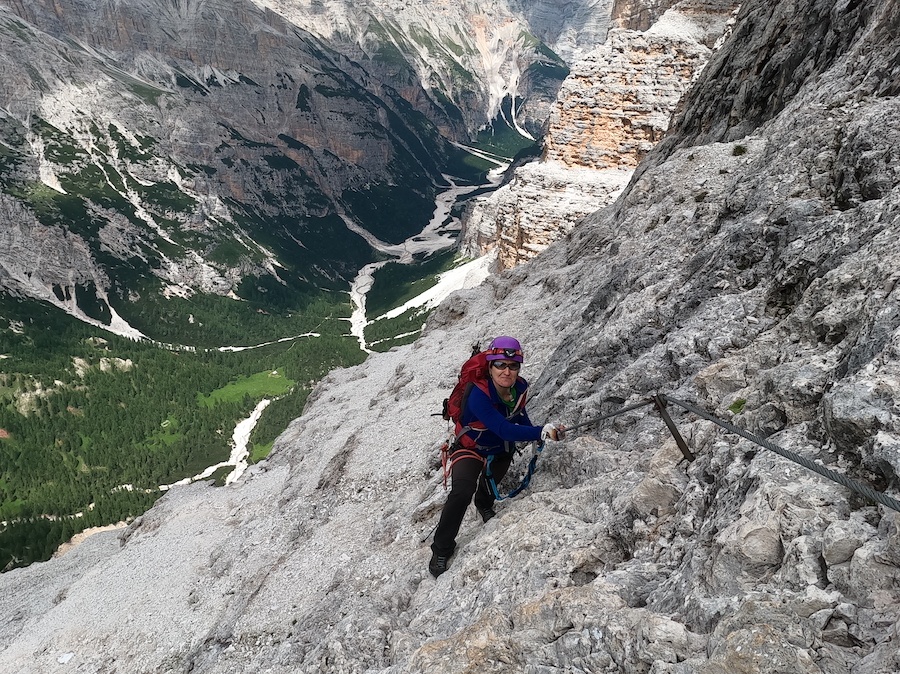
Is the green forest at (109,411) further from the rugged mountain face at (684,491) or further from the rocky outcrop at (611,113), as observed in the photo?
the rugged mountain face at (684,491)

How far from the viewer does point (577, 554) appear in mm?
8070

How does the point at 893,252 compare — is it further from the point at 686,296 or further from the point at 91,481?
the point at 91,481

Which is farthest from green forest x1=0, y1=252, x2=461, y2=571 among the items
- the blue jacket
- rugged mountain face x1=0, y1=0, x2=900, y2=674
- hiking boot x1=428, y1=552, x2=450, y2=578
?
the blue jacket

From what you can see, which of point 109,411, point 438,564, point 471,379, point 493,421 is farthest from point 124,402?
point 493,421

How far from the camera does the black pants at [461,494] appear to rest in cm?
970

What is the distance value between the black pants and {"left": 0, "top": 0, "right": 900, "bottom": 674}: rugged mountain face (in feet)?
1.39

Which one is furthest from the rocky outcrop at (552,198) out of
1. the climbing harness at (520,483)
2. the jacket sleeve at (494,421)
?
the jacket sleeve at (494,421)

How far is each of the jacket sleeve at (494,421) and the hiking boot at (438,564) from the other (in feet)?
11.6

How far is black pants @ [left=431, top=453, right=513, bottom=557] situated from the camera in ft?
31.8

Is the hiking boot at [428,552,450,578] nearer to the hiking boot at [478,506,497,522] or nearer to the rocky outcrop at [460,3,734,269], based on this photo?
the hiking boot at [478,506,497,522]

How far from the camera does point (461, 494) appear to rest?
9.70m

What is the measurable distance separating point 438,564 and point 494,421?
389cm

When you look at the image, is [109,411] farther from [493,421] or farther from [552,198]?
[493,421]

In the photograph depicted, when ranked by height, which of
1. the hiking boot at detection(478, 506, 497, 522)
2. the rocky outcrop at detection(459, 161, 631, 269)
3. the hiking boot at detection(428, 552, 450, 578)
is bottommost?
the hiking boot at detection(428, 552, 450, 578)
